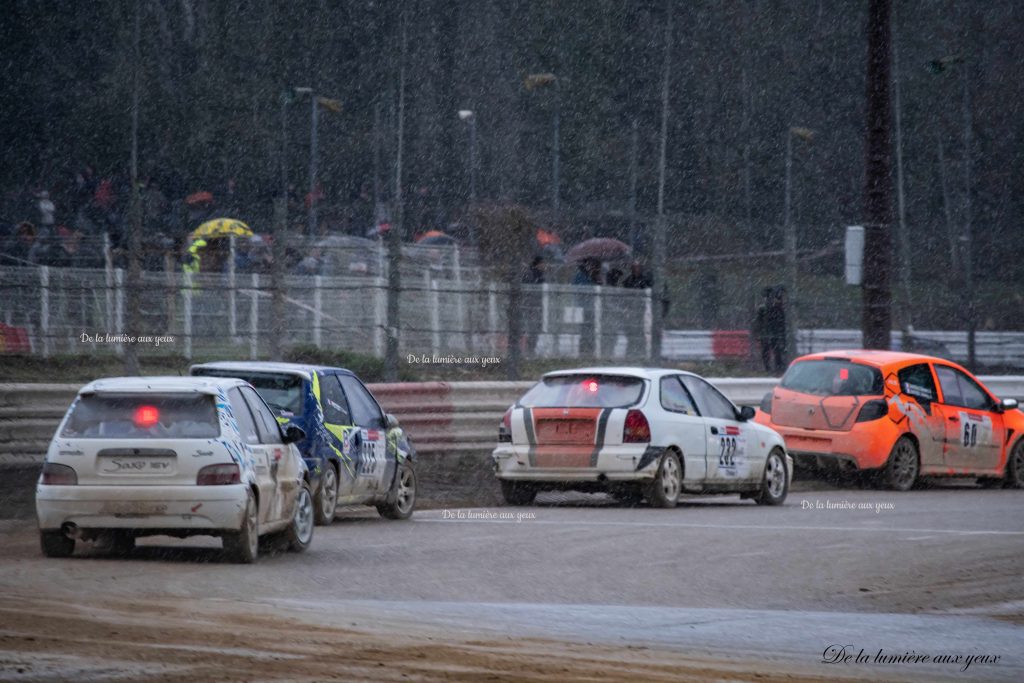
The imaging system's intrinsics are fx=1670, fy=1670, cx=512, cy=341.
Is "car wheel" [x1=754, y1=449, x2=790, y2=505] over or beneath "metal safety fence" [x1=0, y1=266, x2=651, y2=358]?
beneath

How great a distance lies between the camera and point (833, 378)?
1969 cm

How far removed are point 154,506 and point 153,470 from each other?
0.24 m

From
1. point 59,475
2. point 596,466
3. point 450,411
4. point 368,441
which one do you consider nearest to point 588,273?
point 450,411

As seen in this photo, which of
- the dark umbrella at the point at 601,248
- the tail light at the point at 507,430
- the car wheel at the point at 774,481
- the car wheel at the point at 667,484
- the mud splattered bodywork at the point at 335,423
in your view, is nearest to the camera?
the mud splattered bodywork at the point at 335,423

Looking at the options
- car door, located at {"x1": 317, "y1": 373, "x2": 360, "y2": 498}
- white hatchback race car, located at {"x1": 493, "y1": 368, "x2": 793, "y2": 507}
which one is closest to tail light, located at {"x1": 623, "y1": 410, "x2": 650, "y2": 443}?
white hatchback race car, located at {"x1": 493, "y1": 368, "x2": 793, "y2": 507}

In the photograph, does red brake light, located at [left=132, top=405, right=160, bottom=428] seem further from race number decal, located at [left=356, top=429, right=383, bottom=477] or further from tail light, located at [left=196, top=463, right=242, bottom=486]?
race number decal, located at [left=356, top=429, right=383, bottom=477]

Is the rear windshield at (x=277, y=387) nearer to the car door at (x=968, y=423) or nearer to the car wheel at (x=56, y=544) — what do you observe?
the car wheel at (x=56, y=544)

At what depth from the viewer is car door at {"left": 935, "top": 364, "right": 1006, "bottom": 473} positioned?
20.2 metres

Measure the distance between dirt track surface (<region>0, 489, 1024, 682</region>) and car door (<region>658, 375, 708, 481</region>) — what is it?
141cm

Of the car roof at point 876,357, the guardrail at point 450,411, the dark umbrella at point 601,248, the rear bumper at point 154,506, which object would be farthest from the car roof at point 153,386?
the dark umbrella at point 601,248

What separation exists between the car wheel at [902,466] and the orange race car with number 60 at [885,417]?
0.04ft

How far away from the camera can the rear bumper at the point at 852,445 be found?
19.2 m

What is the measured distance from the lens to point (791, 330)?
22.6 metres

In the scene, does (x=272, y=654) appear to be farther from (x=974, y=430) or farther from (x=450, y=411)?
(x=974, y=430)
